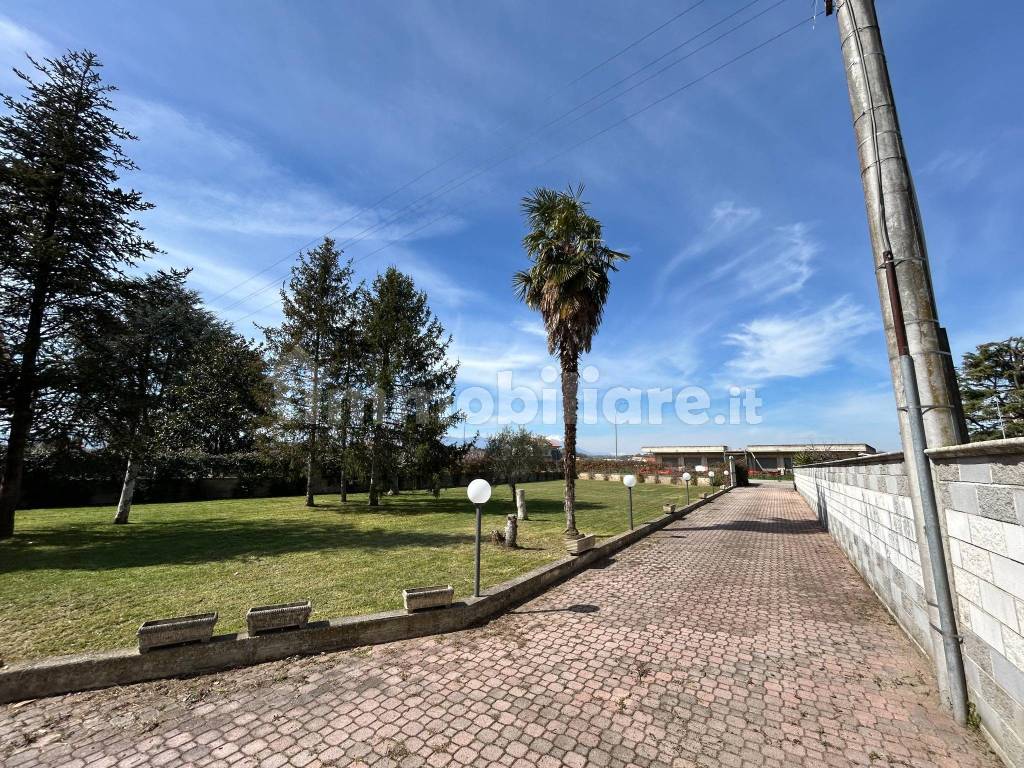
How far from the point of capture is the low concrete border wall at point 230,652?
384cm

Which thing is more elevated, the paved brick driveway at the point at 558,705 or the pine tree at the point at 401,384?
the pine tree at the point at 401,384

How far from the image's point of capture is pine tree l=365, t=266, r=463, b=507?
19188 mm

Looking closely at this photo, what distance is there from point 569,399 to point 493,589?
7.09 metres

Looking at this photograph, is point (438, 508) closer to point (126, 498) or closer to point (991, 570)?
point (126, 498)

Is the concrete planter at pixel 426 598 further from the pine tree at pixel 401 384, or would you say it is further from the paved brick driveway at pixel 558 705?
the pine tree at pixel 401 384

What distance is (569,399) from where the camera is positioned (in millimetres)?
12570

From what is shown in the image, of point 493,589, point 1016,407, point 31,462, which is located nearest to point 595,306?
point 493,589

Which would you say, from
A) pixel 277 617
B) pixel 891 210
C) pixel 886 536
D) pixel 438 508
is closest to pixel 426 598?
pixel 277 617

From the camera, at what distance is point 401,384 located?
65.4ft

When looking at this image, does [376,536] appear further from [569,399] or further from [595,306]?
[595,306]

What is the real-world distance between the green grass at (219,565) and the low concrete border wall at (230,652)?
770 millimetres

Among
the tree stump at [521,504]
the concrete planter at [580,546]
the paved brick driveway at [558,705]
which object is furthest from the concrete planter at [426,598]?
the tree stump at [521,504]

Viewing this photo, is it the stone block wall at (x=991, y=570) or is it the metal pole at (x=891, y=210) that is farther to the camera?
the metal pole at (x=891, y=210)

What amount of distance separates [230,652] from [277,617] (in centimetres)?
51
